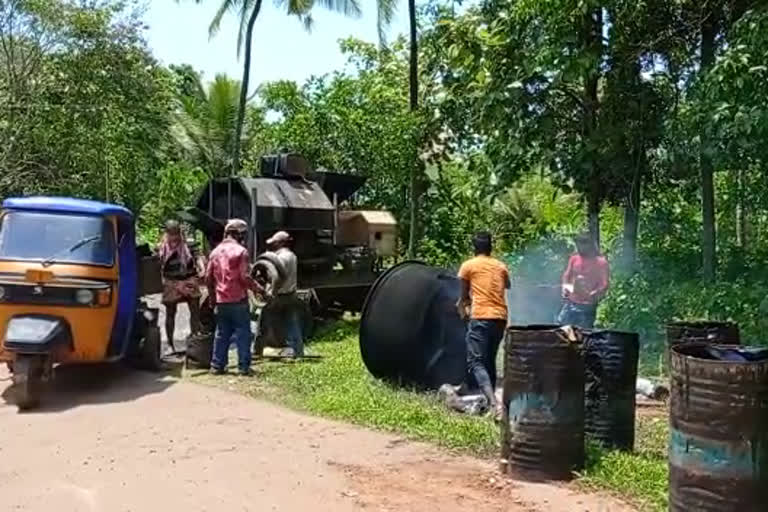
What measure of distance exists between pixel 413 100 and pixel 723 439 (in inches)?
478

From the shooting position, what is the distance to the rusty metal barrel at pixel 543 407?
608cm

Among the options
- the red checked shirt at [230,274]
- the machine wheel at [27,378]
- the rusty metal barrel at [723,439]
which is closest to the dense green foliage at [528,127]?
the red checked shirt at [230,274]

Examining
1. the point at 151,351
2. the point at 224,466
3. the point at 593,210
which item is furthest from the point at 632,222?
the point at 224,466

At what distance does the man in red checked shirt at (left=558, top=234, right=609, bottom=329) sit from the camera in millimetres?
10375

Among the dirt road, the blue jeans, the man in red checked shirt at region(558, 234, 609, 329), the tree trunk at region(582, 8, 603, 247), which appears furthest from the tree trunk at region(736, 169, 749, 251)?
the dirt road

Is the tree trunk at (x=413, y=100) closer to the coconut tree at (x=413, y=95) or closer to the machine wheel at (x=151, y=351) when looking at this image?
the coconut tree at (x=413, y=95)

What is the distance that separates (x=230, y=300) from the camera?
32.1ft

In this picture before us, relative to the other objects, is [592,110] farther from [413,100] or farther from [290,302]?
[290,302]

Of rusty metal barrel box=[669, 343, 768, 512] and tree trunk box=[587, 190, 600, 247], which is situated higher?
tree trunk box=[587, 190, 600, 247]

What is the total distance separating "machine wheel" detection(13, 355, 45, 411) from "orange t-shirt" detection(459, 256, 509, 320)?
3896 millimetres

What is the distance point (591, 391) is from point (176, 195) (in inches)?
883

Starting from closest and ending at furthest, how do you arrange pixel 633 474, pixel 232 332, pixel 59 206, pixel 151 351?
1. pixel 633 474
2. pixel 59 206
3. pixel 232 332
4. pixel 151 351

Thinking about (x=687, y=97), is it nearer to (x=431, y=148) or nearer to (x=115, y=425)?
(x=431, y=148)

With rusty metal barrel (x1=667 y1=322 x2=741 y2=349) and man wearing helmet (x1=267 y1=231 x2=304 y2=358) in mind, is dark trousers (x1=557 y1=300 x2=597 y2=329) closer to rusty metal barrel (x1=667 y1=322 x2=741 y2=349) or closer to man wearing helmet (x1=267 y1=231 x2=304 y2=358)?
rusty metal barrel (x1=667 y1=322 x2=741 y2=349)
